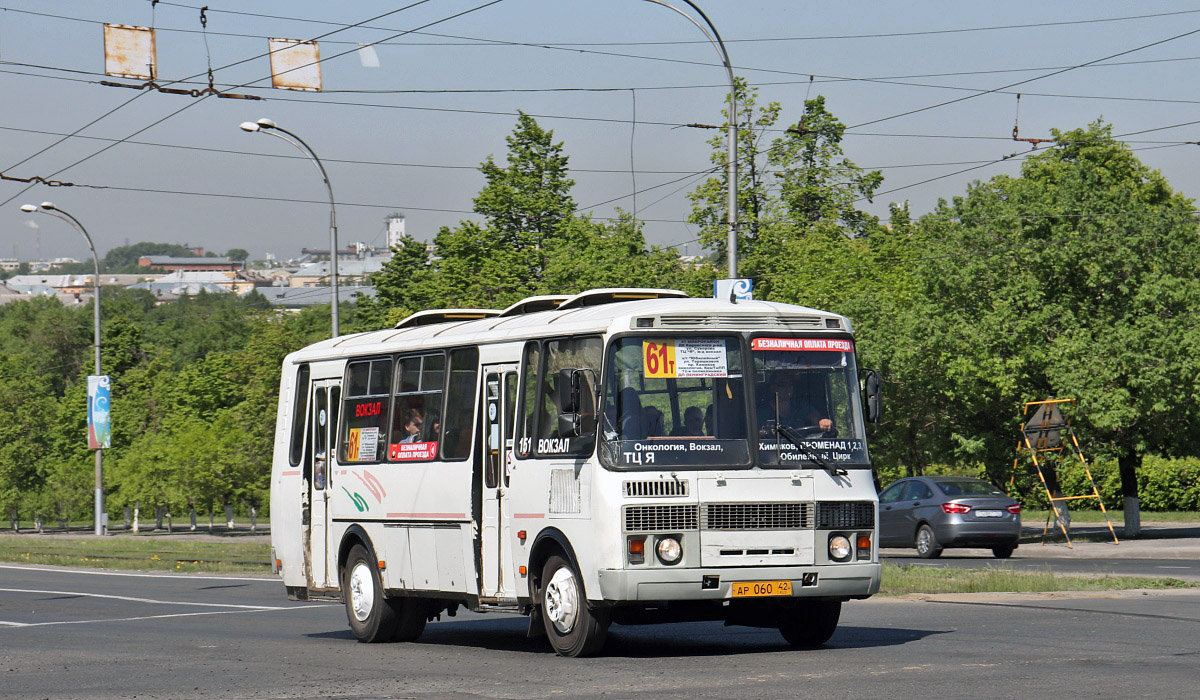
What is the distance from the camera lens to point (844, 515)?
13.0 metres

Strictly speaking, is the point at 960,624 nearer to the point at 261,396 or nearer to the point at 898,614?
the point at 898,614

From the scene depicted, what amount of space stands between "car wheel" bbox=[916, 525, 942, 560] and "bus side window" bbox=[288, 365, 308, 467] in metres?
15.7

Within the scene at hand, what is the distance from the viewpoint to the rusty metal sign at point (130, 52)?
23.7 metres

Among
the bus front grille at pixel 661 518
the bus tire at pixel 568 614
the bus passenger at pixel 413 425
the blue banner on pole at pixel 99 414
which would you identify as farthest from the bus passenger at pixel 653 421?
the blue banner on pole at pixel 99 414

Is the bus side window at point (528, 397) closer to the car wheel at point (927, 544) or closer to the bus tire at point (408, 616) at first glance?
the bus tire at point (408, 616)

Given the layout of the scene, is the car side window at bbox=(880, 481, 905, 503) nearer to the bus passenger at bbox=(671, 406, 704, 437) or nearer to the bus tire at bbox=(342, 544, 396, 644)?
the bus tire at bbox=(342, 544, 396, 644)

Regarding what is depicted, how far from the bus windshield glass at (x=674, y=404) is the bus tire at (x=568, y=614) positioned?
109 centimetres

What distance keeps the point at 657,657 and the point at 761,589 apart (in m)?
1.08

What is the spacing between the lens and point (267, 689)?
11289mm

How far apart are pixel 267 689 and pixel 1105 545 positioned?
80.6 ft

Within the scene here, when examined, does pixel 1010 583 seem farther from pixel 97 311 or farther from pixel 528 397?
pixel 97 311

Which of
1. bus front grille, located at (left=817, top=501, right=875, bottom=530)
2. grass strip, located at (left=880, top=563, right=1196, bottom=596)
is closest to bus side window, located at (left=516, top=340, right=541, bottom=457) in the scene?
bus front grille, located at (left=817, top=501, right=875, bottom=530)

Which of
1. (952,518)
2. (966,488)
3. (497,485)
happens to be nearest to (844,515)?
(497,485)

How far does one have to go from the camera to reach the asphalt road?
10.8m
